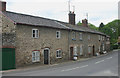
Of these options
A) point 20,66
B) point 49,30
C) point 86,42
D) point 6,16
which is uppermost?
point 6,16

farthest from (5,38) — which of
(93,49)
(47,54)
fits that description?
(93,49)

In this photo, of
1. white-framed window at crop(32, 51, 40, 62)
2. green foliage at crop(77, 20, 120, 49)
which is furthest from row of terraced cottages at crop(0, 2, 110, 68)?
green foliage at crop(77, 20, 120, 49)

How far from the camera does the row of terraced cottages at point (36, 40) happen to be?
18.0m

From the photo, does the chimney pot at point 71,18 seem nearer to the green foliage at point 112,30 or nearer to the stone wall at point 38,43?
the stone wall at point 38,43

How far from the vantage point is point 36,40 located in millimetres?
20406

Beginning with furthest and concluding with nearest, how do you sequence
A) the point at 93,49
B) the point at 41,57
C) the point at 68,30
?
the point at 93,49 → the point at 68,30 → the point at 41,57

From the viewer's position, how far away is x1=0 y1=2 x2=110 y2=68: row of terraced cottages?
708 inches

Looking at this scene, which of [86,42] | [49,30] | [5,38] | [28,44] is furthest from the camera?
[86,42]

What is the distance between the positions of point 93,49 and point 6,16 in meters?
23.5

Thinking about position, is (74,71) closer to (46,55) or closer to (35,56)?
(35,56)

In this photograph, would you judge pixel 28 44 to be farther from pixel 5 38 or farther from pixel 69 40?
pixel 69 40

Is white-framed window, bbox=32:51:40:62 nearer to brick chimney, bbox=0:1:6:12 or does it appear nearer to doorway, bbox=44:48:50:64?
doorway, bbox=44:48:50:64

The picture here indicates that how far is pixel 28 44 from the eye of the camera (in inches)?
760

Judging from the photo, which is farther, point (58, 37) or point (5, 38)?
point (58, 37)
